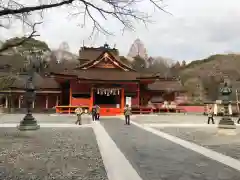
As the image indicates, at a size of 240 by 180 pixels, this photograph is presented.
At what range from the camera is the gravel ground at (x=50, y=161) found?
6.46 meters

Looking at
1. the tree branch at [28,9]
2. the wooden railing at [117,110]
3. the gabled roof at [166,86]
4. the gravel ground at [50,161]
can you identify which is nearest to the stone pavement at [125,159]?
the gravel ground at [50,161]

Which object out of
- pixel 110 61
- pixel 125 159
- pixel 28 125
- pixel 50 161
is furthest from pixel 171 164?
pixel 110 61

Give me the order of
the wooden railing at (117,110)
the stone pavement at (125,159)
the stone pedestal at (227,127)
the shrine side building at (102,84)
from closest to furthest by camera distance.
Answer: the stone pavement at (125,159)
the stone pedestal at (227,127)
the wooden railing at (117,110)
the shrine side building at (102,84)

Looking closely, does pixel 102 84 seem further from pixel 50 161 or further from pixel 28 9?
pixel 28 9

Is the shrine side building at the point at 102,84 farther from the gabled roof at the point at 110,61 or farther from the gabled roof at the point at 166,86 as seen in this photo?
the gabled roof at the point at 166,86

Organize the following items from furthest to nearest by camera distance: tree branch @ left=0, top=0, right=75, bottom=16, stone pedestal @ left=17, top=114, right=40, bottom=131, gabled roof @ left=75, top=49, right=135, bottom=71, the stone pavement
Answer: gabled roof @ left=75, top=49, right=135, bottom=71 < stone pedestal @ left=17, top=114, right=40, bottom=131 < the stone pavement < tree branch @ left=0, top=0, right=75, bottom=16

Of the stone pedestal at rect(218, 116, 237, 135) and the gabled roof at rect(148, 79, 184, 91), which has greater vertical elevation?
the gabled roof at rect(148, 79, 184, 91)

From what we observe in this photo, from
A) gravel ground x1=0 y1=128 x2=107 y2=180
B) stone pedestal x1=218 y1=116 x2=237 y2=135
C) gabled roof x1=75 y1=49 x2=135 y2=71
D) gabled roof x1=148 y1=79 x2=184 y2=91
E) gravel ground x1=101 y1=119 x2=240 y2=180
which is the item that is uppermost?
gabled roof x1=75 y1=49 x2=135 y2=71

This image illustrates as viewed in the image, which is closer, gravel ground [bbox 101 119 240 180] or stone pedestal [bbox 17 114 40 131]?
gravel ground [bbox 101 119 240 180]

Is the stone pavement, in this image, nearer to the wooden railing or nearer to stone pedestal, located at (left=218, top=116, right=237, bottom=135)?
stone pedestal, located at (left=218, top=116, right=237, bottom=135)

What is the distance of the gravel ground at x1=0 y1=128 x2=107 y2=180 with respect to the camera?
254 inches

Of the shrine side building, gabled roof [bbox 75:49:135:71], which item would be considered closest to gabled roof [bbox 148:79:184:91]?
the shrine side building

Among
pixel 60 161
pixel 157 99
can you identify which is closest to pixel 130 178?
pixel 60 161

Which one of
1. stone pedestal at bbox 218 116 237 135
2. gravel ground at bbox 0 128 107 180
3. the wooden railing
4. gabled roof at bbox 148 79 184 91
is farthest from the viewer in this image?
gabled roof at bbox 148 79 184 91
